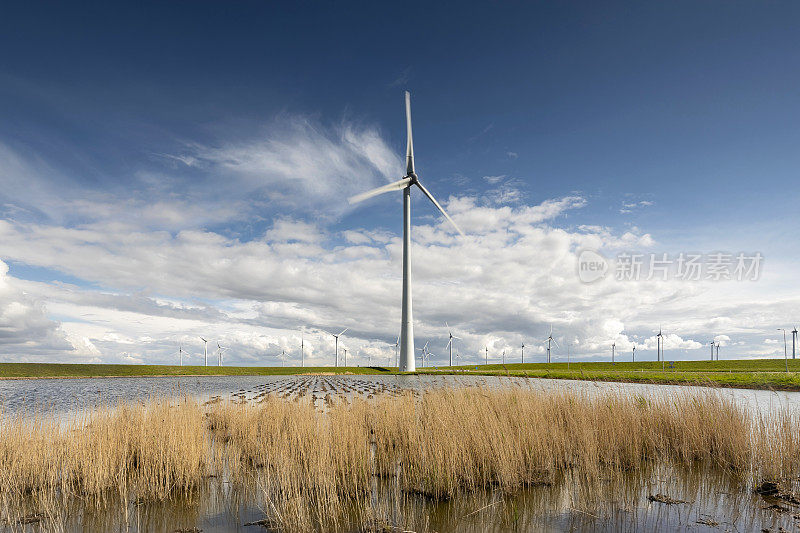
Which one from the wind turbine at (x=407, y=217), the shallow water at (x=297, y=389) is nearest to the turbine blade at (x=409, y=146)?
the wind turbine at (x=407, y=217)

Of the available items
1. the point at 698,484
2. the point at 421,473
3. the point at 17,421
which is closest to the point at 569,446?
the point at 698,484

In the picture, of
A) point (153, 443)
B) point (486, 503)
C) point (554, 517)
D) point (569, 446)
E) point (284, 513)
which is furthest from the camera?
point (569, 446)

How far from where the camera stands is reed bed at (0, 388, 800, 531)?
10.5 m

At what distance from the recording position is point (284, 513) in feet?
29.4

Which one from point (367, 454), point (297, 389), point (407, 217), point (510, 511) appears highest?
point (407, 217)

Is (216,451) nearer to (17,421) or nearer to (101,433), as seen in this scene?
(101,433)

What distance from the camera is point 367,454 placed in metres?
11.9

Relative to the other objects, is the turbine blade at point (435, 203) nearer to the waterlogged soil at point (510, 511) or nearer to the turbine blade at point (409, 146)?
the turbine blade at point (409, 146)

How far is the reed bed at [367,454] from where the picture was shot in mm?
10539

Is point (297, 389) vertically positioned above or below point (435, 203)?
below

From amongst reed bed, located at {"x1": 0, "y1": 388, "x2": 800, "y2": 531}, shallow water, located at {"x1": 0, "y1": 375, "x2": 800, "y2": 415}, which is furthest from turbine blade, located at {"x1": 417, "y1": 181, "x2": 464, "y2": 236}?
reed bed, located at {"x1": 0, "y1": 388, "x2": 800, "y2": 531}

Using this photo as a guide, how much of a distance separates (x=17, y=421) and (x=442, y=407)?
12285mm

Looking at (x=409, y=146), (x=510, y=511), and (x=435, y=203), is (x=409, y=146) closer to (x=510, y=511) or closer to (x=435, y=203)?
(x=435, y=203)

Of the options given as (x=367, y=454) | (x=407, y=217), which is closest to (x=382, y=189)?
(x=407, y=217)
